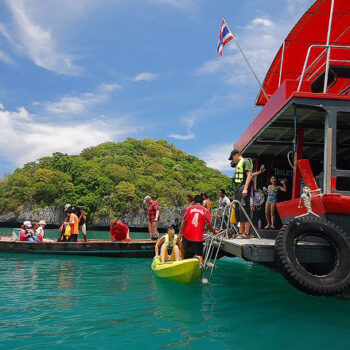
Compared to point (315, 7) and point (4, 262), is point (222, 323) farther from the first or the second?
point (4, 262)

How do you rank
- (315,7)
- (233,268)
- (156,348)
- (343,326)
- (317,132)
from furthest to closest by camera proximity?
(233,268)
(315,7)
(317,132)
(343,326)
(156,348)

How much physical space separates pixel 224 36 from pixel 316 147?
4.48m

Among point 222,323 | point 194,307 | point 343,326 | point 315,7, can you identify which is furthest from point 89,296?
point 315,7

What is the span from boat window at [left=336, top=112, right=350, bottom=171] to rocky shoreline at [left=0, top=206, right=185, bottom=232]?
5006 centimetres

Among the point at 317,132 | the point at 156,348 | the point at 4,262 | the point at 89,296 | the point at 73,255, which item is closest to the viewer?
the point at 156,348

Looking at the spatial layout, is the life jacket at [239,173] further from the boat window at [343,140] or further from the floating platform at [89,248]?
the floating platform at [89,248]

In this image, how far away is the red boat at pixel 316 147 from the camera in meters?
4.97

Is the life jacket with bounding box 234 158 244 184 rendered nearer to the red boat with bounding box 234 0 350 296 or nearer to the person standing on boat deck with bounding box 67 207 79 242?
the red boat with bounding box 234 0 350 296

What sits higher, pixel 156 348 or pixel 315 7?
pixel 315 7

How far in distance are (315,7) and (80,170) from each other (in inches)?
2515

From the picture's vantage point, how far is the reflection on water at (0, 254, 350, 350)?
4.33 m

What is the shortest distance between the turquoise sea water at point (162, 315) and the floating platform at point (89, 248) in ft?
13.1

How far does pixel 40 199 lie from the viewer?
65.1 metres

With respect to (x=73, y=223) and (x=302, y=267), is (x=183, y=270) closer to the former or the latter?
(x=302, y=267)
